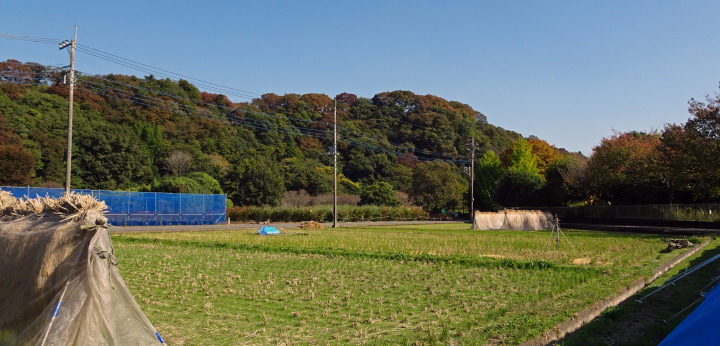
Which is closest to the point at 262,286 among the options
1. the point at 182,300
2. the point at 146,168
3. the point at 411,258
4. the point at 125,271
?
the point at 182,300

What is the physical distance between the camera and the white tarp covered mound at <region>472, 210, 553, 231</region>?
33250mm

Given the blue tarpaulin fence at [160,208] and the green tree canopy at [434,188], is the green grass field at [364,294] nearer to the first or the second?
the blue tarpaulin fence at [160,208]

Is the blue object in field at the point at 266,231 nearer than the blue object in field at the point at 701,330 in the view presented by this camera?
No

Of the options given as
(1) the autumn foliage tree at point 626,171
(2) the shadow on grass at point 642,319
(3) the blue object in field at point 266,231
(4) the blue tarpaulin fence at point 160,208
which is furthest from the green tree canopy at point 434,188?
(2) the shadow on grass at point 642,319

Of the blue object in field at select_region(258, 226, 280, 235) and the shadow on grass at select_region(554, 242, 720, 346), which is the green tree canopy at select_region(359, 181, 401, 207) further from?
the shadow on grass at select_region(554, 242, 720, 346)

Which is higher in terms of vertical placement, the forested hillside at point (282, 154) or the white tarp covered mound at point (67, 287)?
the forested hillside at point (282, 154)

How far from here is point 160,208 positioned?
36.6 metres

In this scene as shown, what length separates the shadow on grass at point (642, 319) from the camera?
19.0 ft

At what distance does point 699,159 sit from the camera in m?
28.6

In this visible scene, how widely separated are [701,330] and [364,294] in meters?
5.54

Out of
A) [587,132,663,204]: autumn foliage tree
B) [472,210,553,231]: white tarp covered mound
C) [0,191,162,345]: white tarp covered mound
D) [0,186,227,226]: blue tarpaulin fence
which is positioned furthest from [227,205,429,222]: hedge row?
[0,191,162,345]: white tarp covered mound

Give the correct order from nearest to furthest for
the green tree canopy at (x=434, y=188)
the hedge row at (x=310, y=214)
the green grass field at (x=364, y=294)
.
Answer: the green grass field at (x=364, y=294), the hedge row at (x=310, y=214), the green tree canopy at (x=434, y=188)

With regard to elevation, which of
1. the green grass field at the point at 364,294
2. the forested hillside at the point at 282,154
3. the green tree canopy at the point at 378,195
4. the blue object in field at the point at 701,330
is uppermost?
the forested hillside at the point at 282,154

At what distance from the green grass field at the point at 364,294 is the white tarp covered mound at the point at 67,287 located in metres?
1.05
